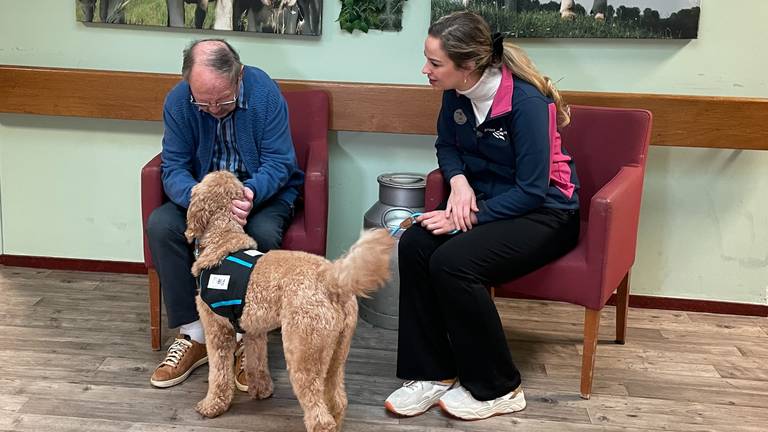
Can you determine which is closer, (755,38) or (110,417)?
(110,417)

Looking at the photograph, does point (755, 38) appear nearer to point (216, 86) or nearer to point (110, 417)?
point (216, 86)

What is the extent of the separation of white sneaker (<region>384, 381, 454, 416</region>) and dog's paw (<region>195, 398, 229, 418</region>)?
523 mm

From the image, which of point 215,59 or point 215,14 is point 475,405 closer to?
point 215,59

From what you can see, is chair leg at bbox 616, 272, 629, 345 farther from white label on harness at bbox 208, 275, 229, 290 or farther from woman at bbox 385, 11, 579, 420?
white label on harness at bbox 208, 275, 229, 290

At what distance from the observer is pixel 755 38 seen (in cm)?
329

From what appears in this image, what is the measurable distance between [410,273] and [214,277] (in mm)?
642

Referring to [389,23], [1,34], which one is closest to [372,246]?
[389,23]

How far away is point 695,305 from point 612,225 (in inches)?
49.0

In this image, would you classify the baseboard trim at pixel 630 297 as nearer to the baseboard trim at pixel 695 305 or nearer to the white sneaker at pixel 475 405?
the baseboard trim at pixel 695 305

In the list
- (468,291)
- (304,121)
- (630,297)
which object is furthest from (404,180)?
(630,297)

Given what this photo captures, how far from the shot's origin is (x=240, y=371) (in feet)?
9.20

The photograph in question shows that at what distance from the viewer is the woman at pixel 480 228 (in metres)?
2.54

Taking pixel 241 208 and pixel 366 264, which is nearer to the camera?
pixel 366 264

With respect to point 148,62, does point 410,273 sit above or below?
below
